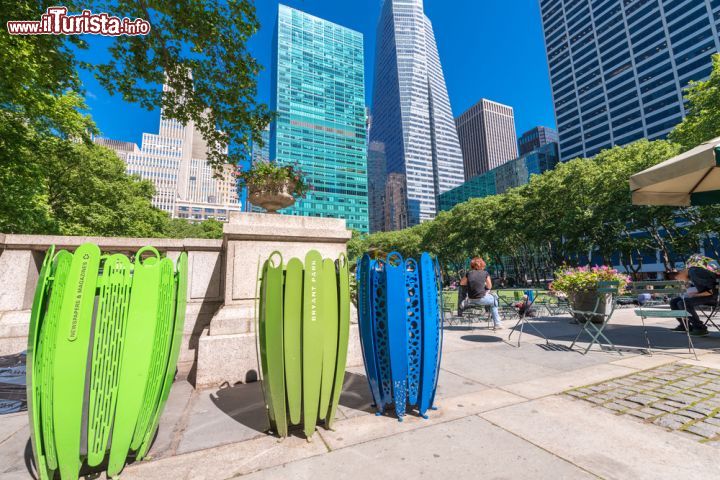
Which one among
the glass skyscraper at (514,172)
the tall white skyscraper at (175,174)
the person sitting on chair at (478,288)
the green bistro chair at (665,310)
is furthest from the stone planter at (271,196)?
the tall white skyscraper at (175,174)

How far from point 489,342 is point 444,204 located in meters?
124

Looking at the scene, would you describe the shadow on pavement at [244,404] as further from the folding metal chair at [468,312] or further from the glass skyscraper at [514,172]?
the glass skyscraper at [514,172]

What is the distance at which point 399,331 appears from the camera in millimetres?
2730

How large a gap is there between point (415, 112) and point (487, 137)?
1757 inches

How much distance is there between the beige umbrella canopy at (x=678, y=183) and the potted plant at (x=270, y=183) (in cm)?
632

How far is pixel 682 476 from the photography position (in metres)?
1.81

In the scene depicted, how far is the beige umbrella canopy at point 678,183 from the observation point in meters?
4.95

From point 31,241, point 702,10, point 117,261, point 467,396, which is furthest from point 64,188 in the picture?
point 702,10

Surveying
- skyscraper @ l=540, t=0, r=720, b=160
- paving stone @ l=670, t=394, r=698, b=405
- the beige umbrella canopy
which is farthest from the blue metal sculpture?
skyscraper @ l=540, t=0, r=720, b=160

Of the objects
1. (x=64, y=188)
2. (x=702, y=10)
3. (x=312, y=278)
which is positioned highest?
(x=702, y=10)

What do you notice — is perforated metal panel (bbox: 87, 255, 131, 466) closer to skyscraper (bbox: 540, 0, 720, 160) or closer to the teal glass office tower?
skyscraper (bbox: 540, 0, 720, 160)

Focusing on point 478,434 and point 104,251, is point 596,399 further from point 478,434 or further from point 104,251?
point 104,251

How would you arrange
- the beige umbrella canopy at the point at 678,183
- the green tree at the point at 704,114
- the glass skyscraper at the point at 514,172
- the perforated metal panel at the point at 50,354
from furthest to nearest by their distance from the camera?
the glass skyscraper at the point at 514,172
the green tree at the point at 704,114
the beige umbrella canopy at the point at 678,183
the perforated metal panel at the point at 50,354

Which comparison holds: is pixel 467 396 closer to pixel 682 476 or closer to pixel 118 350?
pixel 682 476
